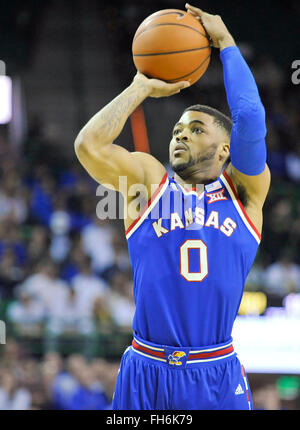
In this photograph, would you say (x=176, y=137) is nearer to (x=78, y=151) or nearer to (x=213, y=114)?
(x=213, y=114)

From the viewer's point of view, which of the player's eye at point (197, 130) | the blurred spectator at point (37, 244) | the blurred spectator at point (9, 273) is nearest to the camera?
the player's eye at point (197, 130)

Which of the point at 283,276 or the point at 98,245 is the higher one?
the point at 98,245

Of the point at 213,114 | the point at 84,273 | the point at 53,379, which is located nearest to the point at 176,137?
the point at 213,114

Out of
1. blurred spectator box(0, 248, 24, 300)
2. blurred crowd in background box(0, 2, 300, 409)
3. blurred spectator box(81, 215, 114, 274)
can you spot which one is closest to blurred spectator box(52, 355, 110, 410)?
blurred crowd in background box(0, 2, 300, 409)

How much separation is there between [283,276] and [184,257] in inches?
238

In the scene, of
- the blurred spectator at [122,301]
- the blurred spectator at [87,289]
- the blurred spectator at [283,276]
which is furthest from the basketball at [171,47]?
the blurred spectator at [87,289]

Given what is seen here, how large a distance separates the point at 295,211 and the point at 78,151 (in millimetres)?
7230

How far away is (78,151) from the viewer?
302 cm

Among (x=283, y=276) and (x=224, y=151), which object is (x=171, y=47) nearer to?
(x=224, y=151)

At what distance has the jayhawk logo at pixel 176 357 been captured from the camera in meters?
3.08

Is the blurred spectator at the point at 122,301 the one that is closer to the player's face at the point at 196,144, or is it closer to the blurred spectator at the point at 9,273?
the blurred spectator at the point at 9,273

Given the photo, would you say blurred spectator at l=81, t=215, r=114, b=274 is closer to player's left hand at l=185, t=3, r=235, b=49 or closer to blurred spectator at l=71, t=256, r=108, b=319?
blurred spectator at l=71, t=256, r=108, b=319

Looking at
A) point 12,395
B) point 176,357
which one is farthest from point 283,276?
point 176,357

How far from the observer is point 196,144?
3.30 m
